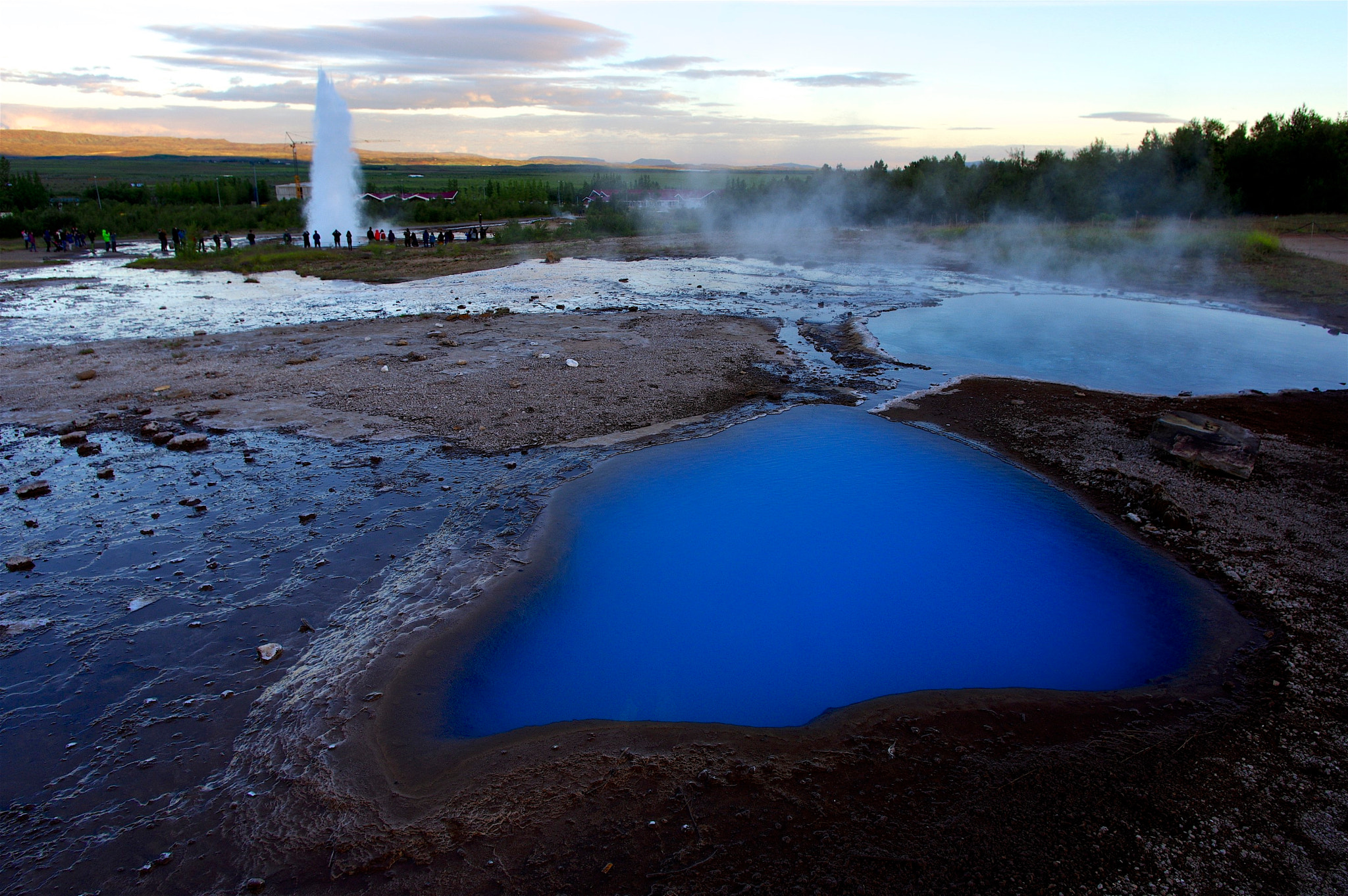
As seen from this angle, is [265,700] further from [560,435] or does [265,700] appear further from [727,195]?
[727,195]

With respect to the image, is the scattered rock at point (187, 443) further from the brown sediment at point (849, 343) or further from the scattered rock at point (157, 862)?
the brown sediment at point (849, 343)

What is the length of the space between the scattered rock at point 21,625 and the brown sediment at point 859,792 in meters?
2.07

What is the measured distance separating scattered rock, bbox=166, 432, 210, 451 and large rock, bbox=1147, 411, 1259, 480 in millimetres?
9699

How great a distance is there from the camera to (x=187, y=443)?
7.30 meters

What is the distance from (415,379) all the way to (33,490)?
13.8 feet

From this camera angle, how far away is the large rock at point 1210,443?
22.3ft

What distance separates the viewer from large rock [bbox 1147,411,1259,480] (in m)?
6.79

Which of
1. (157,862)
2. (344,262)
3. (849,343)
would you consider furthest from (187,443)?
(344,262)

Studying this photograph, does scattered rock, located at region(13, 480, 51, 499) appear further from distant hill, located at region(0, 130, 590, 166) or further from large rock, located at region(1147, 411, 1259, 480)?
distant hill, located at region(0, 130, 590, 166)

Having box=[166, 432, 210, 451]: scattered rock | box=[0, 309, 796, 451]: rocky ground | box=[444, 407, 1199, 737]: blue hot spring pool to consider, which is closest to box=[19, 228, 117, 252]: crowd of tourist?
box=[0, 309, 796, 451]: rocky ground

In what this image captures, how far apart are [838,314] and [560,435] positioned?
9.32 metres

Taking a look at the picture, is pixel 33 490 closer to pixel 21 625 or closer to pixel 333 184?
pixel 21 625

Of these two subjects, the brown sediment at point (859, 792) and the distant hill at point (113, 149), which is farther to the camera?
the distant hill at point (113, 149)

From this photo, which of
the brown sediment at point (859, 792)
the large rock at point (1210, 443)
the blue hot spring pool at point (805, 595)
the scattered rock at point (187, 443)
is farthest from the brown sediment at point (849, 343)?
the scattered rock at point (187, 443)
